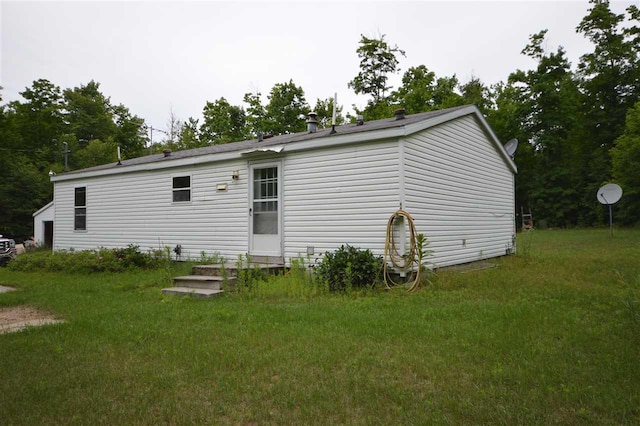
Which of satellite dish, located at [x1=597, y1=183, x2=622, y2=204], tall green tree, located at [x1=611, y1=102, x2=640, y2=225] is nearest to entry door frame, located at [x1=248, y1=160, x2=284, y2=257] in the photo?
satellite dish, located at [x1=597, y1=183, x2=622, y2=204]

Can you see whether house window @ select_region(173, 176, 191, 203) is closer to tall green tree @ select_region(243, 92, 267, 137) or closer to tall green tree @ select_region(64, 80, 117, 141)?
tall green tree @ select_region(243, 92, 267, 137)

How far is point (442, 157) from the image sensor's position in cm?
838

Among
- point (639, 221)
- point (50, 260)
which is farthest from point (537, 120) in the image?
point (50, 260)

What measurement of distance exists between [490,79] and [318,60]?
50.9ft

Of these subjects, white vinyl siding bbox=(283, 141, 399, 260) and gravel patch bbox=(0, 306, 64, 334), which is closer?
gravel patch bbox=(0, 306, 64, 334)

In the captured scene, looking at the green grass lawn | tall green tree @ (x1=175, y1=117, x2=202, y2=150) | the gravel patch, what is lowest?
the gravel patch

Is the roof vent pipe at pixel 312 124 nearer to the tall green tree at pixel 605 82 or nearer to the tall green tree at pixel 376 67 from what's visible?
the tall green tree at pixel 376 67

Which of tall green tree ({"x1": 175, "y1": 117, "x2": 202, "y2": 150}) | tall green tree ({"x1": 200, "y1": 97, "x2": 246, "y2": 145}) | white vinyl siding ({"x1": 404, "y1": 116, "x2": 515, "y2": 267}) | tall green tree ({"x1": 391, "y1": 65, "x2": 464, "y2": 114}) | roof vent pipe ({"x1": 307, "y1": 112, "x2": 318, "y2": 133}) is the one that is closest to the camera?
white vinyl siding ({"x1": 404, "y1": 116, "x2": 515, "y2": 267})

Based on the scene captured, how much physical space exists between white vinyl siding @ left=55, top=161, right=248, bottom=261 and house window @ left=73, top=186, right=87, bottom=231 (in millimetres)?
196

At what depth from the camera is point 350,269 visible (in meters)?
6.70

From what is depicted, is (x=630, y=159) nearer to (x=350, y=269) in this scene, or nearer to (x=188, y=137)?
(x=350, y=269)

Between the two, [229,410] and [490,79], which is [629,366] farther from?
[490,79]

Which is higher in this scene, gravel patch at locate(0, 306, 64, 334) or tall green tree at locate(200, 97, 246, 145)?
tall green tree at locate(200, 97, 246, 145)

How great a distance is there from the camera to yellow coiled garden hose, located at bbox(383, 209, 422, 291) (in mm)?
6898
